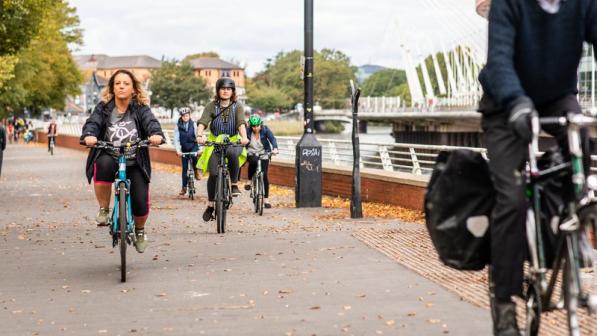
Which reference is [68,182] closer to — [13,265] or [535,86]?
[13,265]

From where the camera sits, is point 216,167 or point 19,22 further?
point 19,22

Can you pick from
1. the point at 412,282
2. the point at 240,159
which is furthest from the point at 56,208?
the point at 412,282

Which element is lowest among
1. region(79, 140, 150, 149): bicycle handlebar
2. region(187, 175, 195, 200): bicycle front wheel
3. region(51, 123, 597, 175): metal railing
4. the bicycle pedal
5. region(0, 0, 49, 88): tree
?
region(187, 175, 195, 200): bicycle front wheel

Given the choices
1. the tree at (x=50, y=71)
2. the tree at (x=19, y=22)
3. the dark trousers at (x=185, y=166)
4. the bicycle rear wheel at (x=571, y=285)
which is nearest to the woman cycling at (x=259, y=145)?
the dark trousers at (x=185, y=166)

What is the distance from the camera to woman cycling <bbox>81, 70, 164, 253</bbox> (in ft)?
28.1

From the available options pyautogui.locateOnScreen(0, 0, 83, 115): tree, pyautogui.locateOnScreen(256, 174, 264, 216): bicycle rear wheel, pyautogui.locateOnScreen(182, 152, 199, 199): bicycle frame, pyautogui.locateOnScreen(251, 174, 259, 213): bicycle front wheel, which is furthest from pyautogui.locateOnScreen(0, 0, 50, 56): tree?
pyautogui.locateOnScreen(0, 0, 83, 115): tree

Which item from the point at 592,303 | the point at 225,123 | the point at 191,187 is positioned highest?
the point at 225,123

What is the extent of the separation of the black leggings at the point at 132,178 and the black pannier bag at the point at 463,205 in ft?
14.2

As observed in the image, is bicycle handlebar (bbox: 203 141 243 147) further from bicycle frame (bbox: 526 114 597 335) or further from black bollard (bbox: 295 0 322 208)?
bicycle frame (bbox: 526 114 597 335)

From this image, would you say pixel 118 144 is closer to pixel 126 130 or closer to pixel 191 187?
pixel 126 130

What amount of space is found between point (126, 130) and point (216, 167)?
379 centimetres

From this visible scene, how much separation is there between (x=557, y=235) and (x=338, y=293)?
305 cm

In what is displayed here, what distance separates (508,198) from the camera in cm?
446

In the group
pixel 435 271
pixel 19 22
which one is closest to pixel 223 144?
pixel 435 271
